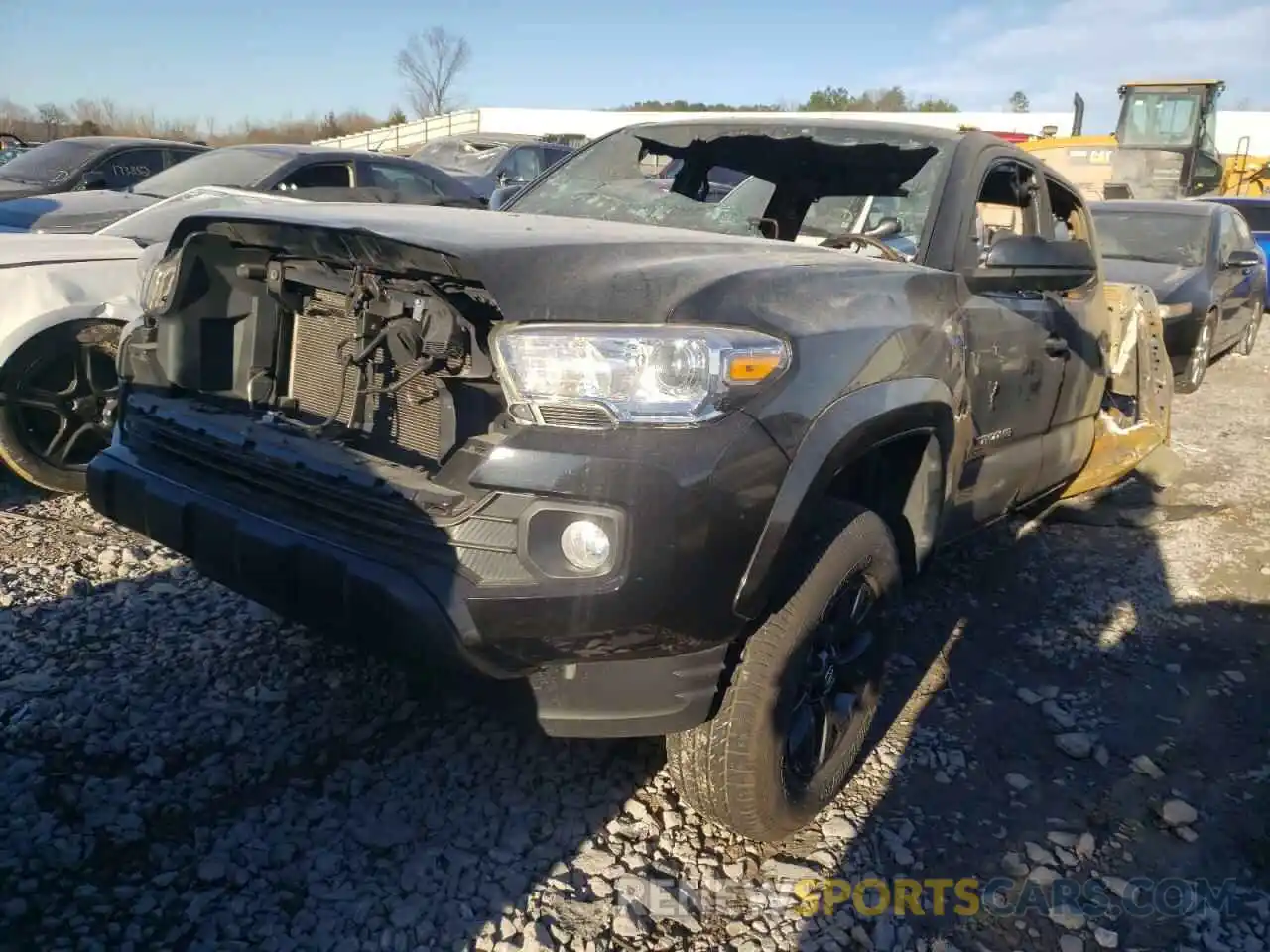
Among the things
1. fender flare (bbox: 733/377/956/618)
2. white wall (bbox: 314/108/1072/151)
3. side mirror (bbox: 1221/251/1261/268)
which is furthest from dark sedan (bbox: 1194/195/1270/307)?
white wall (bbox: 314/108/1072/151)

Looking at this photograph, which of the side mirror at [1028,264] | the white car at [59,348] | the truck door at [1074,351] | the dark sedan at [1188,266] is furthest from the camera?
the dark sedan at [1188,266]

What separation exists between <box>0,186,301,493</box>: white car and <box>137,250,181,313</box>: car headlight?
1370 mm

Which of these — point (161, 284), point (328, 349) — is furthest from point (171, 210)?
point (328, 349)

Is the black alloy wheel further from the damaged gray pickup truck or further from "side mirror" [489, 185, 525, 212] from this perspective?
"side mirror" [489, 185, 525, 212]

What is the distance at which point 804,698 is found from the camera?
2.53 m

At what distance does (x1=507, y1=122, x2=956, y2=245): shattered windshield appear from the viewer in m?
3.41

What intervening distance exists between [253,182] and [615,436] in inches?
240

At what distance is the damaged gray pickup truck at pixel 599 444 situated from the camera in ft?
6.50

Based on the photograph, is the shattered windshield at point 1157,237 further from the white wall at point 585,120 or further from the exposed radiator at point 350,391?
the white wall at point 585,120

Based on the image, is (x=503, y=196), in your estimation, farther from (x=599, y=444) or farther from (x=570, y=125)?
(x=570, y=125)

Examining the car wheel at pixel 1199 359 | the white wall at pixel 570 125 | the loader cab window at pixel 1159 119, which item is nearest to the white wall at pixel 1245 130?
the white wall at pixel 570 125

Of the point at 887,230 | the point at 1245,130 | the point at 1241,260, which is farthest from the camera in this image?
the point at 1245,130

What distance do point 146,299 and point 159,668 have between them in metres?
1.13

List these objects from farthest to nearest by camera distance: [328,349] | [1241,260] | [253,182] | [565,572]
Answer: [1241,260], [253,182], [328,349], [565,572]
